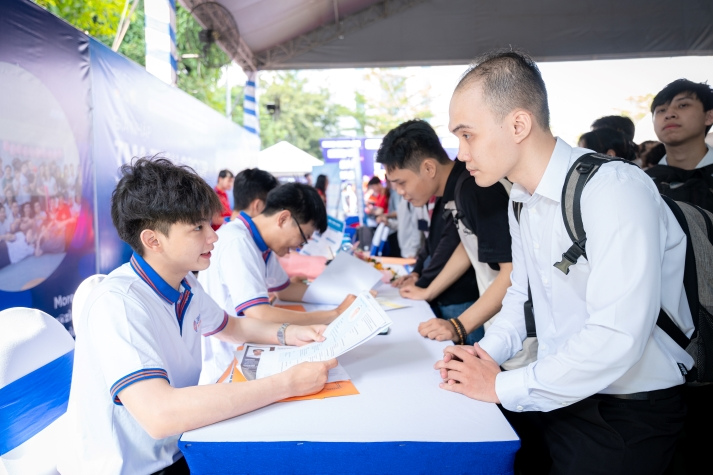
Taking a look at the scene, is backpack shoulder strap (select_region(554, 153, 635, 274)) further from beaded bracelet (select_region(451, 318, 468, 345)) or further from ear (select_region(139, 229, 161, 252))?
ear (select_region(139, 229, 161, 252))

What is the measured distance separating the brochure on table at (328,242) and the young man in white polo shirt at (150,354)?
99.7 inches

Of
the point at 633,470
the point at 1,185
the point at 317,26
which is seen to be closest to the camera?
the point at 633,470

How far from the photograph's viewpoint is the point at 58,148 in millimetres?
2660

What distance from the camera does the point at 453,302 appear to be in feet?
7.42

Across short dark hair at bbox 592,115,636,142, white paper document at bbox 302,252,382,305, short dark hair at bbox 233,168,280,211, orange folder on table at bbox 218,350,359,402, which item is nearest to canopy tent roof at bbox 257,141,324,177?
short dark hair at bbox 233,168,280,211

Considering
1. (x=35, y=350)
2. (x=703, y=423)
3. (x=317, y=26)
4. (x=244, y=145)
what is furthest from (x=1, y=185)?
(x=317, y=26)

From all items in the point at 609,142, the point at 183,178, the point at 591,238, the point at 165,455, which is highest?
the point at 609,142

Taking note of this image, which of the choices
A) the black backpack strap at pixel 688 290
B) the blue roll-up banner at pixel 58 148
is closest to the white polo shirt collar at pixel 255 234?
the blue roll-up banner at pixel 58 148

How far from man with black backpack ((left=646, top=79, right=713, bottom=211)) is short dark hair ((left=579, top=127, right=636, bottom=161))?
1.09ft

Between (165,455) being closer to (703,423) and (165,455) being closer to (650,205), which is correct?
(650,205)

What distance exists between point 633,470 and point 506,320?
19.2 inches

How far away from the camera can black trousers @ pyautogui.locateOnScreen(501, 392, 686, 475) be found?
1041 millimetres

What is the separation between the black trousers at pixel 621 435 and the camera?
3.42 feet

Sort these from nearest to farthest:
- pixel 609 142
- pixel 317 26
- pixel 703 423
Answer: pixel 703 423 → pixel 609 142 → pixel 317 26
